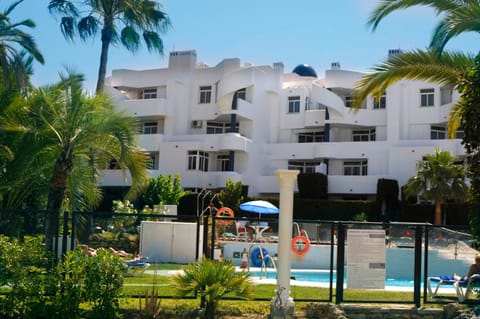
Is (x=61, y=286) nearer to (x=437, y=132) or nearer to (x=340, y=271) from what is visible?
(x=340, y=271)

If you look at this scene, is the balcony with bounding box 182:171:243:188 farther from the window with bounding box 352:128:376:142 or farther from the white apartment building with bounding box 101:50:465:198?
the window with bounding box 352:128:376:142

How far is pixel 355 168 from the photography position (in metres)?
51.4

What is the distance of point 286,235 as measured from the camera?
12633mm

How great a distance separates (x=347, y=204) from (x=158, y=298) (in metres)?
34.4

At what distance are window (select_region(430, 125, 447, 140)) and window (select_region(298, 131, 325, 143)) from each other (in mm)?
8264

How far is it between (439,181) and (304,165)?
12991mm

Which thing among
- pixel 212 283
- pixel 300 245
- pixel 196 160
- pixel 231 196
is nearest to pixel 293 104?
pixel 196 160

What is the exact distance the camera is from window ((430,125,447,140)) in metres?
50.3

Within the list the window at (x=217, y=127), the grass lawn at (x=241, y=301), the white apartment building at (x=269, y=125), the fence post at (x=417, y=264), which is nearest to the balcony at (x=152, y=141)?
the white apartment building at (x=269, y=125)

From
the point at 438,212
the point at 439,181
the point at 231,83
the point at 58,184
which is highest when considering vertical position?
the point at 231,83

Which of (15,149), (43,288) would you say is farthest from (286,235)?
(15,149)

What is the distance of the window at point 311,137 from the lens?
54.2 m

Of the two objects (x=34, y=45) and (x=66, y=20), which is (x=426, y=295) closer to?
(x=34, y=45)

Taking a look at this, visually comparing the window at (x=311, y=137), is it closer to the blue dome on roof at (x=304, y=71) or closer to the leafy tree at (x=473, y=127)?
the blue dome on roof at (x=304, y=71)
